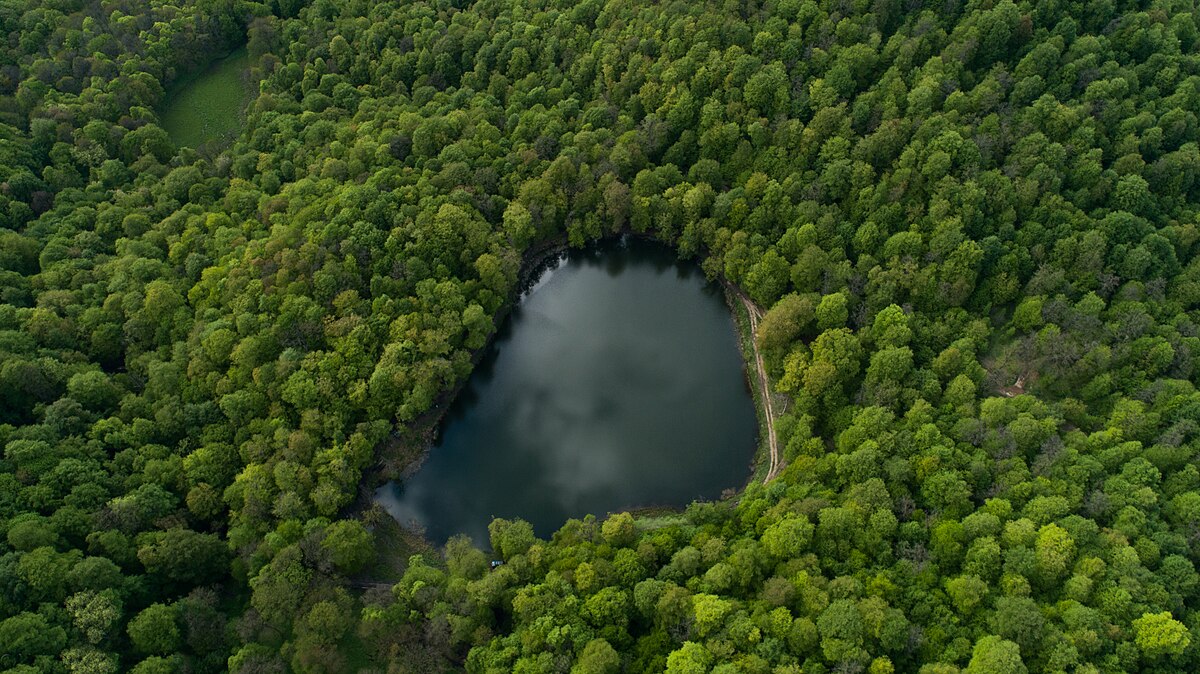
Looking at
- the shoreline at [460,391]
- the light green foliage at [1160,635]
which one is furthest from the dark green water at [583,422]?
the light green foliage at [1160,635]

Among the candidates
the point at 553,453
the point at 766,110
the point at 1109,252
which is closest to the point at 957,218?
the point at 1109,252

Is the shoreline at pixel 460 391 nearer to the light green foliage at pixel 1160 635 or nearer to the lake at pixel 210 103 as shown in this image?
the light green foliage at pixel 1160 635

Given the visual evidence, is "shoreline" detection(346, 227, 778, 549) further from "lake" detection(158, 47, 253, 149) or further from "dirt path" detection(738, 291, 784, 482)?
"lake" detection(158, 47, 253, 149)

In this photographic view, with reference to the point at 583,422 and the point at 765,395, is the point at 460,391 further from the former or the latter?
the point at 765,395

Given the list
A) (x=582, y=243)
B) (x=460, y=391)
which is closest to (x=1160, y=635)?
(x=460, y=391)

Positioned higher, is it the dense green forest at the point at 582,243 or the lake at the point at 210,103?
the lake at the point at 210,103

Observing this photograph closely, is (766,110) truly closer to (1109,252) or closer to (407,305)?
(1109,252)

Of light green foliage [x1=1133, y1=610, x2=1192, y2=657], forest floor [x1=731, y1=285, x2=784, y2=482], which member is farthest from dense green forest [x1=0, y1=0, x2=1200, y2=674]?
forest floor [x1=731, y1=285, x2=784, y2=482]
